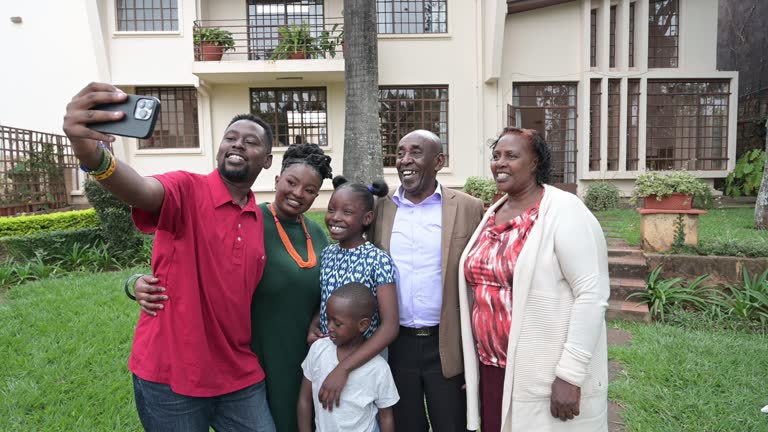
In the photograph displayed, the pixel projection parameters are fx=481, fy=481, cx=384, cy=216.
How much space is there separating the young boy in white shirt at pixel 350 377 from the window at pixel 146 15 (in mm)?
13582

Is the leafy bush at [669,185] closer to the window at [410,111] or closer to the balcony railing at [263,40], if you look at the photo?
the window at [410,111]

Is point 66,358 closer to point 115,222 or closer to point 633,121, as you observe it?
point 115,222

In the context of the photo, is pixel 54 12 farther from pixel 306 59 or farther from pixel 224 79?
pixel 306 59

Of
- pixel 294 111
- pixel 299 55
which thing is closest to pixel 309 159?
pixel 299 55

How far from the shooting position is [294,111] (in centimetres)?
1374

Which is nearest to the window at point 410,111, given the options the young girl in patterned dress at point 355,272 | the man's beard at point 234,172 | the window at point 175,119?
the window at point 175,119

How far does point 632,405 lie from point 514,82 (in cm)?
1140

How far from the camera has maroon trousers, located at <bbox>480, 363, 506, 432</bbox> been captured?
2.35 metres

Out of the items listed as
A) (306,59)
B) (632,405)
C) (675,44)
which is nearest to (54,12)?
(306,59)

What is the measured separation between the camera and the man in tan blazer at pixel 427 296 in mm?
2514

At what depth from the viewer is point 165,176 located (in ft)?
6.02

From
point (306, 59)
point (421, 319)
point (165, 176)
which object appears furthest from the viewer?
point (306, 59)

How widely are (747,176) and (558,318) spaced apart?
13.9 metres

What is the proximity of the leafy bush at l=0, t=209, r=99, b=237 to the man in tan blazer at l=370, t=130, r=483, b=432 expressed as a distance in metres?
8.74
